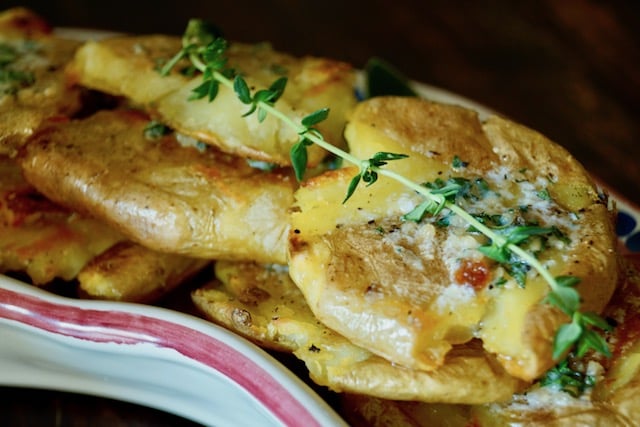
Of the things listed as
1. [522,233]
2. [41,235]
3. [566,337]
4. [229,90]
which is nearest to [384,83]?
[229,90]

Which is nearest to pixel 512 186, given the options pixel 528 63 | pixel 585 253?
pixel 585 253

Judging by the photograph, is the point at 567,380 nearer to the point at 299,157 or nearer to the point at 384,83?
the point at 299,157

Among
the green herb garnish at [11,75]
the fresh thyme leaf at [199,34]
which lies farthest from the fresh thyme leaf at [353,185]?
the green herb garnish at [11,75]

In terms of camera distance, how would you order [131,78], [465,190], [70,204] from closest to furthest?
[465,190], [70,204], [131,78]

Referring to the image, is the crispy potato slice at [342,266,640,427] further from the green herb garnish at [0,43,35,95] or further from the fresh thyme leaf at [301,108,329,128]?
the green herb garnish at [0,43,35,95]

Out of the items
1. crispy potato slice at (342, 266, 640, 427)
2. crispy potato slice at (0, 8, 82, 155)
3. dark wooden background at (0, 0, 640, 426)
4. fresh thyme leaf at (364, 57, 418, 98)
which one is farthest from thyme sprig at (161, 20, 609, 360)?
dark wooden background at (0, 0, 640, 426)

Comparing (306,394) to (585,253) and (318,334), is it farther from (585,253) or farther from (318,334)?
(585,253)
